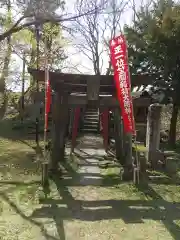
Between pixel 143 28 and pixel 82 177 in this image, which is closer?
pixel 82 177

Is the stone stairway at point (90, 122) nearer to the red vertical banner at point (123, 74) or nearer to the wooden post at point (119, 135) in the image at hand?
the wooden post at point (119, 135)

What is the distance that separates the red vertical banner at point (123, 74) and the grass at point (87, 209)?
188cm

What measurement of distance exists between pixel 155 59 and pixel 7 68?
36.5ft

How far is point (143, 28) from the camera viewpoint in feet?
54.9

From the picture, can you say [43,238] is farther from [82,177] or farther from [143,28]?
[143,28]

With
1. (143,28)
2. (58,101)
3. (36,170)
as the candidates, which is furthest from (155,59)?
(36,170)

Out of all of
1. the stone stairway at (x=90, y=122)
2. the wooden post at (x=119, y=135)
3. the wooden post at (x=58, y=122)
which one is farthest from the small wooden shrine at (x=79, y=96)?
the stone stairway at (x=90, y=122)

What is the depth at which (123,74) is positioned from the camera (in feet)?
25.7

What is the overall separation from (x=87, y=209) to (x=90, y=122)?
15.6 meters

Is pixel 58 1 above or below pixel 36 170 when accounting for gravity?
above

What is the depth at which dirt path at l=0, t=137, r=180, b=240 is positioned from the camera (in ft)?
18.1

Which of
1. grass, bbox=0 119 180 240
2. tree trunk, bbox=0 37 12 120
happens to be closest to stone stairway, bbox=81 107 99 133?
tree trunk, bbox=0 37 12 120

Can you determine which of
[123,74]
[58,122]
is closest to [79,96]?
[58,122]

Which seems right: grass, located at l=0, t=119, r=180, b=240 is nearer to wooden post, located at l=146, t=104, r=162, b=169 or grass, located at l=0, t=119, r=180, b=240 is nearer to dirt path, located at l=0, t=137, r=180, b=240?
dirt path, located at l=0, t=137, r=180, b=240
